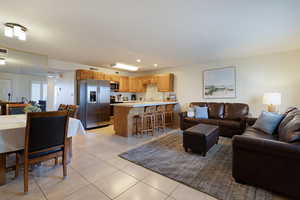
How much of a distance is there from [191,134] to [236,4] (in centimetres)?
224

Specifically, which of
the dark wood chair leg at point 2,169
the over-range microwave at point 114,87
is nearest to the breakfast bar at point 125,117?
the over-range microwave at point 114,87

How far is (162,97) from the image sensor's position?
20.4 ft

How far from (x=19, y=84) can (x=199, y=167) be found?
514 cm

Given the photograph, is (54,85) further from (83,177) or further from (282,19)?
(282,19)

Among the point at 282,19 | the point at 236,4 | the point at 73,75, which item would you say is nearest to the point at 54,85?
the point at 73,75

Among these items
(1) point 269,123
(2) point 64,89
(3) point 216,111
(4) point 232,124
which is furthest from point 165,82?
(2) point 64,89

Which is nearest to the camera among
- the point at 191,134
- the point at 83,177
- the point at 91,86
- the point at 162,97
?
the point at 83,177

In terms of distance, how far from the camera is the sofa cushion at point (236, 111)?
3994mm

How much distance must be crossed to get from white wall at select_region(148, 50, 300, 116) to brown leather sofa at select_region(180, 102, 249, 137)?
1.22ft

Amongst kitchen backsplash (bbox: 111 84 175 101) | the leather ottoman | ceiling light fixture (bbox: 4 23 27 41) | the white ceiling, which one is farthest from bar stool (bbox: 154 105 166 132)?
ceiling light fixture (bbox: 4 23 27 41)

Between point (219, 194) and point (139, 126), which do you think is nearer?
point (219, 194)

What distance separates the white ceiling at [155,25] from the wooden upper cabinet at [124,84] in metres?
2.68

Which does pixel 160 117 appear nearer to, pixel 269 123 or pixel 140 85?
pixel 140 85

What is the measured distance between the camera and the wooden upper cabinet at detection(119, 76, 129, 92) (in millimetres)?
6254
